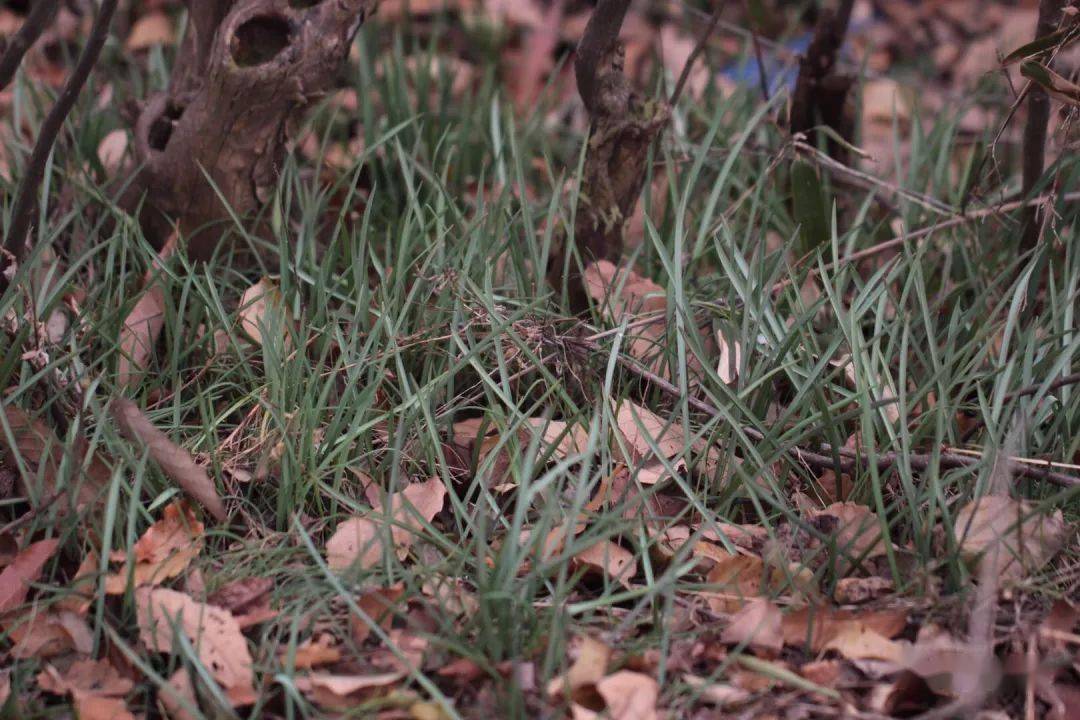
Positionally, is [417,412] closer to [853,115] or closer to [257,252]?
[257,252]

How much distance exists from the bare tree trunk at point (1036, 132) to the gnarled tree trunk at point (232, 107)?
146 centimetres

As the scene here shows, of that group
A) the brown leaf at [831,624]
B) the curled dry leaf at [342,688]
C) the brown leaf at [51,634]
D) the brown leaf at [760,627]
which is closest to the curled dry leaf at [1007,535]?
the brown leaf at [831,624]

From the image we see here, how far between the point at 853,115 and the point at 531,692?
6.48 ft

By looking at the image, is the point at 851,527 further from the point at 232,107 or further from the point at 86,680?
the point at 232,107

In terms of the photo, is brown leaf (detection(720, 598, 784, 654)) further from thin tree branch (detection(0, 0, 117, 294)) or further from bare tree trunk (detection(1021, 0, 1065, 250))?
thin tree branch (detection(0, 0, 117, 294))

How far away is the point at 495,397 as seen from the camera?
7.45 ft

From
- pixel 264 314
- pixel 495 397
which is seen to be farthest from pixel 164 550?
pixel 495 397

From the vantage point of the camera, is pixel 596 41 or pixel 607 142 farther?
pixel 607 142

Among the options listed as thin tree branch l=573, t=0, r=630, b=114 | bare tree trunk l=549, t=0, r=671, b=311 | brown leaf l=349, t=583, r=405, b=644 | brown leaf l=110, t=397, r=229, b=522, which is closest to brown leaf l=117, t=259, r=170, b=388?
brown leaf l=110, t=397, r=229, b=522

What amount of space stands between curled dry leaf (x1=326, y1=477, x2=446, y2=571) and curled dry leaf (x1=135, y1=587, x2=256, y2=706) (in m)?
0.22

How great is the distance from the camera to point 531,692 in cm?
158

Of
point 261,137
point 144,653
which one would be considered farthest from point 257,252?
point 144,653

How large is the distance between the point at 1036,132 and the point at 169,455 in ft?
6.40

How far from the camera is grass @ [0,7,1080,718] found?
173cm
